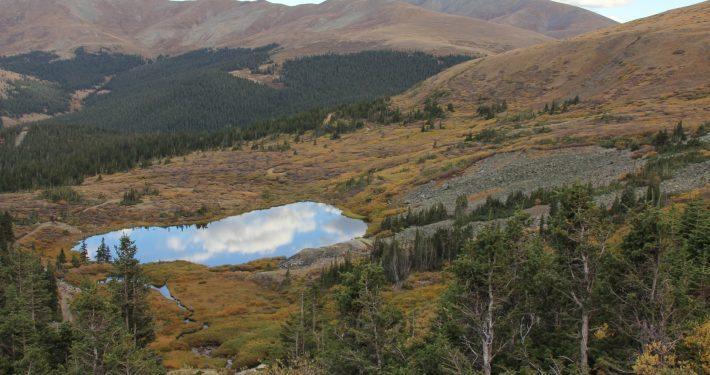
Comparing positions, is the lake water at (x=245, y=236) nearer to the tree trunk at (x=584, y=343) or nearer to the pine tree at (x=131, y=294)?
the pine tree at (x=131, y=294)

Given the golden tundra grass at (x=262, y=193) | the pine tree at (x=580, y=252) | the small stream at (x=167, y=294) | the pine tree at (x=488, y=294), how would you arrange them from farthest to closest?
the small stream at (x=167, y=294) < the golden tundra grass at (x=262, y=193) < the pine tree at (x=488, y=294) < the pine tree at (x=580, y=252)

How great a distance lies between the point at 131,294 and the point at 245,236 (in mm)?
58682

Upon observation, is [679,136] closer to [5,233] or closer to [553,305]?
[553,305]

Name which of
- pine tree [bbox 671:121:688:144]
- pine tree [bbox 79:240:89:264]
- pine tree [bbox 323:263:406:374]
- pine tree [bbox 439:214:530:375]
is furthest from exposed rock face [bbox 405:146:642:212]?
pine tree [bbox 79:240:89:264]

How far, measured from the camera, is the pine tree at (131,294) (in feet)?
135

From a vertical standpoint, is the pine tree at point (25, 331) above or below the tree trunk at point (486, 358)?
below

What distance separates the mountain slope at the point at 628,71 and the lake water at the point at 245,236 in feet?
253

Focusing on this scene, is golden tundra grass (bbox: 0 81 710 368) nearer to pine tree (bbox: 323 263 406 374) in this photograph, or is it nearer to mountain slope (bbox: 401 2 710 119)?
mountain slope (bbox: 401 2 710 119)

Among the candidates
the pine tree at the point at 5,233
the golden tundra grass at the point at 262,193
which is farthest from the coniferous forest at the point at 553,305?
the pine tree at the point at 5,233

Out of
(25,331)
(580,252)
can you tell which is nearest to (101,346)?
(25,331)

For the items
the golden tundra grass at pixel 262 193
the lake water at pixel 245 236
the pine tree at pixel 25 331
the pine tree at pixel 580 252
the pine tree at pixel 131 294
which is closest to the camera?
the pine tree at pixel 580 252

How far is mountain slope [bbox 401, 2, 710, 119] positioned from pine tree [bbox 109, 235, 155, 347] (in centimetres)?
10631

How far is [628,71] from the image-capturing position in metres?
153

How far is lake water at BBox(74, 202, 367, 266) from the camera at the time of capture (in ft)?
303
